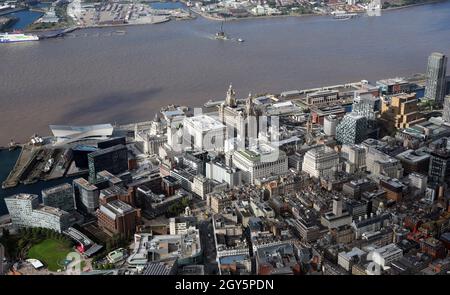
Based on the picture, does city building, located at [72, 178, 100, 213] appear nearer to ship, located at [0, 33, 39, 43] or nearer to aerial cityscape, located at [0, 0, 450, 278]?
aerial cityscape, located at [0, 0, 450, 278]

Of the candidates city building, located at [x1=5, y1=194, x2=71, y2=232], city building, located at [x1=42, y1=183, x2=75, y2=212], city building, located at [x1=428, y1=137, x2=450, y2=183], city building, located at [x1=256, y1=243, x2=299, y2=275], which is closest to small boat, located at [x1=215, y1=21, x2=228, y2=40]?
city building, located at [x1=428, y1=137, x2=450, y2=183]

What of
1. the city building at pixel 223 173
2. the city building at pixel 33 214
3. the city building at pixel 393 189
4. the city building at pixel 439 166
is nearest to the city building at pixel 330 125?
the city building at pixel 439 166

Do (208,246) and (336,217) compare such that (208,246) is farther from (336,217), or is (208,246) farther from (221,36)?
(221,36)

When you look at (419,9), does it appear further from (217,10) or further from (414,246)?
(414,246)

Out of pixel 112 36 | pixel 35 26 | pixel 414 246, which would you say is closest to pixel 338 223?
pixel 414 246

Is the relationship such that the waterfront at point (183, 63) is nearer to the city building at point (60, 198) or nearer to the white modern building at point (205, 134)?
the white modern building at point (205, 134)
